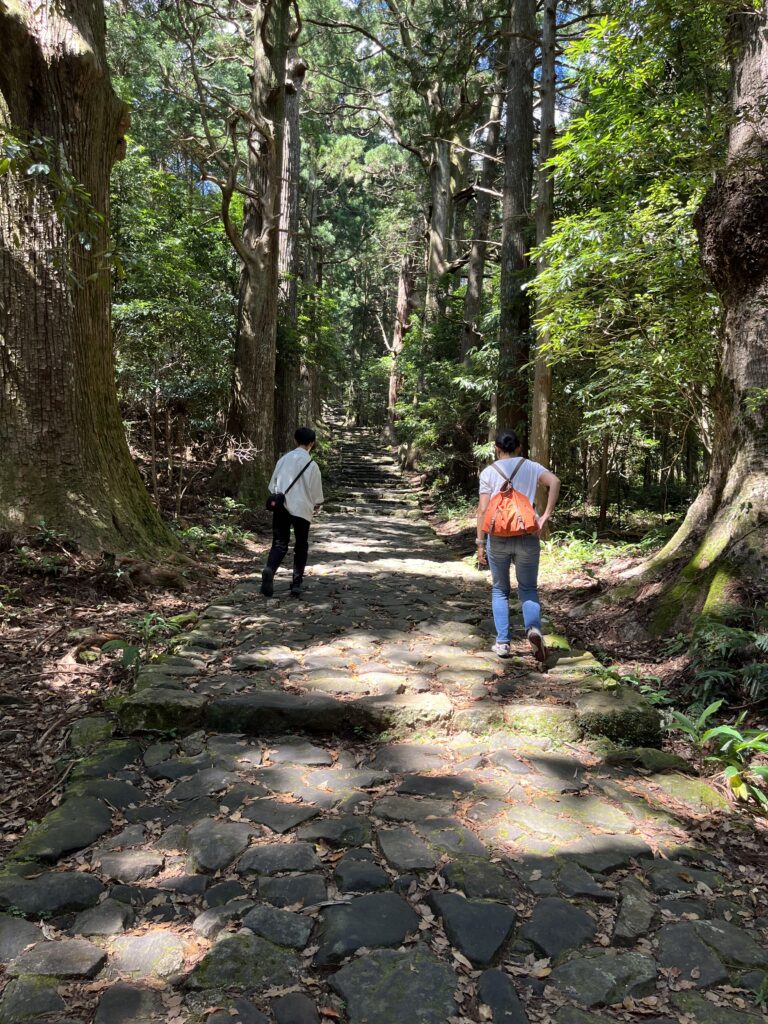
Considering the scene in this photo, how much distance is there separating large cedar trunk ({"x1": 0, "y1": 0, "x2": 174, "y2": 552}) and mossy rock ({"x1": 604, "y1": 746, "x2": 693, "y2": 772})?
456cm

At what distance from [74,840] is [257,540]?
748 centimetres

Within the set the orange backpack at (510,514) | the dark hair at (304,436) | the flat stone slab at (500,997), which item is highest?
the dark hair at (304,436)

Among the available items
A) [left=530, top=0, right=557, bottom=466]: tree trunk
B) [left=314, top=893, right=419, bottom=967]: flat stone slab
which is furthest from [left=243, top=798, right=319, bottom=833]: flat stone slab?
[left=530, top=0, right=557, bottom=466]: tree trunk

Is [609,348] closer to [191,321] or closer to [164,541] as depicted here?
[164,541]

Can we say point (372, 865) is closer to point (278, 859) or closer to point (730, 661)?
point (278, 859)

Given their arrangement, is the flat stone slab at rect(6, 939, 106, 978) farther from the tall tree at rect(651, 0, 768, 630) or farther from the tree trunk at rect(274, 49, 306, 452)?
the tree trunk at rect(274, 49, 306, 452)

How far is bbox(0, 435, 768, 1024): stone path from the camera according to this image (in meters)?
1.96

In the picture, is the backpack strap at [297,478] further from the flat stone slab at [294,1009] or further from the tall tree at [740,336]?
the flat stone slab at [294,1009]

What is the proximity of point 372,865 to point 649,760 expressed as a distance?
1.78 metres

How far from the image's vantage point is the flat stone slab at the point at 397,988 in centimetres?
188

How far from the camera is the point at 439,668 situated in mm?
4734

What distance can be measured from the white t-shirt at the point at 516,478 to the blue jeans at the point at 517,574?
0.34 meters

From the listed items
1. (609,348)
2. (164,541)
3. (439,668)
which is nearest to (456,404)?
(609,348)

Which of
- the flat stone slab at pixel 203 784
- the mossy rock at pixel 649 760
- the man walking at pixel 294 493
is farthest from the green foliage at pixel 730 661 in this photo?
the man walking at pixel 294 493
